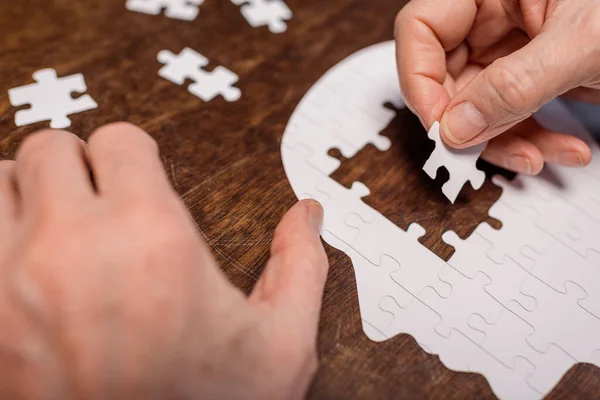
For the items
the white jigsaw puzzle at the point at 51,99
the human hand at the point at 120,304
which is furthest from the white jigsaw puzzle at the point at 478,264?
the white jigsaw puzzle at the point at 51,99

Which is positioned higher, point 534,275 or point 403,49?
point 403,49

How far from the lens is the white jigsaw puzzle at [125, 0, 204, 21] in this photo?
1054 millimetres

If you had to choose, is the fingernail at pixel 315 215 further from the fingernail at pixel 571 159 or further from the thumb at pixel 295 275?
the fingernail at pixel 571 159

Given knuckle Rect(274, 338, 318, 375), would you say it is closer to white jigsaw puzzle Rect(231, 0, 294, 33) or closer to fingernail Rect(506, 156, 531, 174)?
fingernail Rect(506, 156, 531, 174)

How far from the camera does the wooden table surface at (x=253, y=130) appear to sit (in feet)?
2.28

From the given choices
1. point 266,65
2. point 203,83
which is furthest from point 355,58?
point 203,83

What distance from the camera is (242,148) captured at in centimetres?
88

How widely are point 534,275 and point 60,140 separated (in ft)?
2.19

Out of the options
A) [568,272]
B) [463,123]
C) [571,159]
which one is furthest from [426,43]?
[568,272]

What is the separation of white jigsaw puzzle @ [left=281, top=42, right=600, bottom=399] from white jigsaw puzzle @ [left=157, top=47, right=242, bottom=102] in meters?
0.13

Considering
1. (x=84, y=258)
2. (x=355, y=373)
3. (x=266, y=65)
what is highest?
(x=84, y=258)

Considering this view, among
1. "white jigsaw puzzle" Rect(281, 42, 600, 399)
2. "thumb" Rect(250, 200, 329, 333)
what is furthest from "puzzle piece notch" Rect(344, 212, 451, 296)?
"thumb" Rect(250, 200, 329, 333)

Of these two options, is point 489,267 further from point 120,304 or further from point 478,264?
point 120,304

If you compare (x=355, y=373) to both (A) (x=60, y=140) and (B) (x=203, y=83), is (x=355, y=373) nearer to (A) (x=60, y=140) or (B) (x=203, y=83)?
(A) (x=60, y=140)
